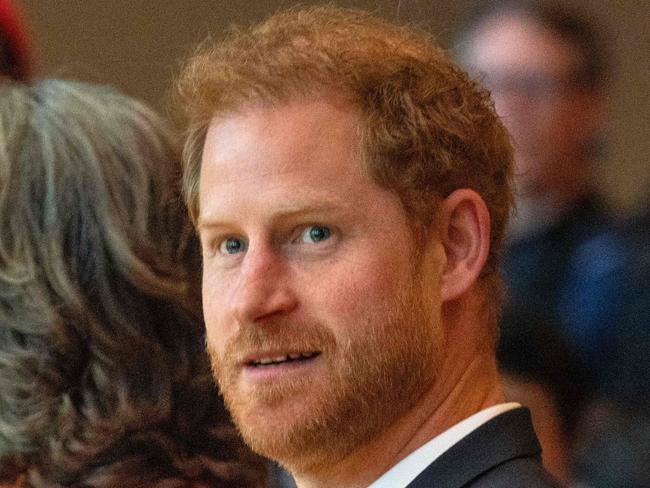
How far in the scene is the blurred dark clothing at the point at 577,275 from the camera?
3.20m

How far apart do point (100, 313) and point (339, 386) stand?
427 millimetres

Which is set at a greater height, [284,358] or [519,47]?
[284,358]

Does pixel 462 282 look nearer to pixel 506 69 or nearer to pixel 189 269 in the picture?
pixel 189 269

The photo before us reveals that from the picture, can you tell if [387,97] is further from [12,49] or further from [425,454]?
[12,49]

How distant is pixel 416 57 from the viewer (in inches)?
81.2

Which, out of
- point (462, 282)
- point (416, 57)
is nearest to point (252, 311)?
point (462, 282)

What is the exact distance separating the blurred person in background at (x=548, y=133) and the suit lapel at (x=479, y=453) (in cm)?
134

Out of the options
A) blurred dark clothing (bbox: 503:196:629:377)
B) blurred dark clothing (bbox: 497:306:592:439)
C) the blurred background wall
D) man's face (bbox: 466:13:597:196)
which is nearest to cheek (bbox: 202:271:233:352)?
blurred dark clothing (bbox: 497:306:592:439)

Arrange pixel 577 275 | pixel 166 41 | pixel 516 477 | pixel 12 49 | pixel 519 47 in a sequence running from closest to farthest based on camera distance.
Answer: pixel 516 477 → pixel 12 49 → pixel 577 275 → pixel 519 47 → pixel 166 41

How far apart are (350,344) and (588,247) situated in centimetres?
153

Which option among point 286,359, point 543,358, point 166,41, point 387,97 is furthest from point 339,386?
point 166,41

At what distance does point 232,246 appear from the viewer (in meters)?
2.04

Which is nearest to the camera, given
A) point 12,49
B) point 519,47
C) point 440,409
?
point 440,409

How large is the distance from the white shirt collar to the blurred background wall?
10.9 feet
